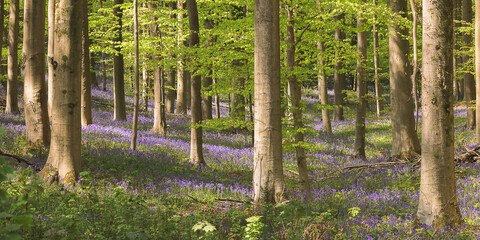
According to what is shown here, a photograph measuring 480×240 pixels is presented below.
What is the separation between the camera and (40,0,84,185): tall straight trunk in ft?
23.7

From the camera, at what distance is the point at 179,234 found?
4.93 meters

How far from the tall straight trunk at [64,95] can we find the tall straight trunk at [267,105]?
11.2 ft

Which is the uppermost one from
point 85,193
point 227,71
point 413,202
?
point 227,71

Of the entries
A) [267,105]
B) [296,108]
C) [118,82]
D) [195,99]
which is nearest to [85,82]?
[118,82]

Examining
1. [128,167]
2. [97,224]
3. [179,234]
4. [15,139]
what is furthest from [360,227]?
[15,139]

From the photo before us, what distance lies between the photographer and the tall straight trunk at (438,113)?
5711mm

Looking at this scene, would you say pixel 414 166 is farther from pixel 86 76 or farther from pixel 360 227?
pixel 86 76

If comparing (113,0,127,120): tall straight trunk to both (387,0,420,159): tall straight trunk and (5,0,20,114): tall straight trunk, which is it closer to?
(5,0,20,114): tall straight trunk

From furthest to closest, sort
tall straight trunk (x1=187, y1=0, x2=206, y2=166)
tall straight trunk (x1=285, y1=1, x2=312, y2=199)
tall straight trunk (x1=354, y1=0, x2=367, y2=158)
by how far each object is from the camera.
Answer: tall straight trunk (x1=354, y1=0, x2=367, y2=158) < tall straight trunk (x1=187, y1=0, x2=206, y2=166) < tall straight trunk (x1=285, y1=1, x2=312, y2=199)

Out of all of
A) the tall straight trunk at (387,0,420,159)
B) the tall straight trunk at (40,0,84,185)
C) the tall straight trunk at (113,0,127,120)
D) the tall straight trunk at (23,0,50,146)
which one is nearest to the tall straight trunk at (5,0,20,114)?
the tall straight trunk at (113,0,127,120)

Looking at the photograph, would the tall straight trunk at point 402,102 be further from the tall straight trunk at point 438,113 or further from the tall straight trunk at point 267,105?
the tall straight trunk at point 267,105

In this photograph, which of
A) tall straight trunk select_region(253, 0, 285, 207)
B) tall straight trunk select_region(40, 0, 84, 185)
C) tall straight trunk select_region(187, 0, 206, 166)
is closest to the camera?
tall straight trunk select_region(253, 0, 285, 207)

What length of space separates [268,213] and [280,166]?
95cm

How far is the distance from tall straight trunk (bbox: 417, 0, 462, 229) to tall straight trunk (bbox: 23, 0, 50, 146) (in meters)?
8.03
